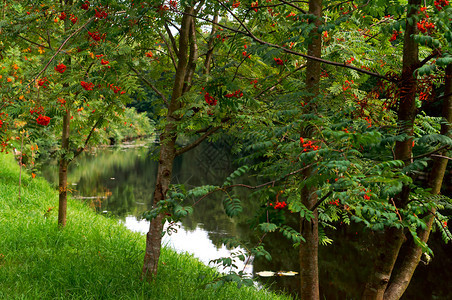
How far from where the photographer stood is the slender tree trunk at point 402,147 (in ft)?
8.10

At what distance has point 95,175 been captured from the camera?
22.2 meters

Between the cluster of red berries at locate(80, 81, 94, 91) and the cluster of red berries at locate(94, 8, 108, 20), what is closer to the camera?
the cluster of red berries at locate(94, 8, 108, 20)

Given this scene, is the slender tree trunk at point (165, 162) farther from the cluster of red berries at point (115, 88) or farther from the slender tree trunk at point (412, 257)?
the slender tree trunk at point (412, 257)

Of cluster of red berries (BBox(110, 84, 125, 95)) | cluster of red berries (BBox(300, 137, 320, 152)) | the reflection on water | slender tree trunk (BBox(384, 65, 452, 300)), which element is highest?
cluster of red berries (BBox(110, 84, 125, 95))

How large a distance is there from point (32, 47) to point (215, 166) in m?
22.7

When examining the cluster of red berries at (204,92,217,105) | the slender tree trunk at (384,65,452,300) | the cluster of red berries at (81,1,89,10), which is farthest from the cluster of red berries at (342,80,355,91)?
the cluster of red berries at (81,1,89,10)

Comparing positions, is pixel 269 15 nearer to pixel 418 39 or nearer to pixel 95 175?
pixel 418 39

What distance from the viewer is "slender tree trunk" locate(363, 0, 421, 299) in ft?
8.10

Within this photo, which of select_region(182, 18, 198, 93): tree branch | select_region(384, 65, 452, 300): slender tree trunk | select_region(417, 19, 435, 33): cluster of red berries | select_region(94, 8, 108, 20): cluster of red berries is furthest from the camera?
select_region(182, 18, 198, 93): tree branch

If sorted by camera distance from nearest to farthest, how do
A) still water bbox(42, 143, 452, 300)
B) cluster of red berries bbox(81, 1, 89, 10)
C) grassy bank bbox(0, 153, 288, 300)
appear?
cluster of red berries bbox(81, 1, 89, 10), grassy bank bbox(0, 153, 288, 300), still water bbox(42, 143, 452, 300)

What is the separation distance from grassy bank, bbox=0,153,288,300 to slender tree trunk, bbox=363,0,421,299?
1.34 metres

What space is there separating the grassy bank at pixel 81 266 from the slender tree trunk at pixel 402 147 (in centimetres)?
134

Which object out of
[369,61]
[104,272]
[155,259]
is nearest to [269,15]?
[369,61]

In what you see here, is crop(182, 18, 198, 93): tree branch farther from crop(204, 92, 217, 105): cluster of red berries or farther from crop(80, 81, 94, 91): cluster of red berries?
crop(80, 81, 94, 91): cluster of red berries
